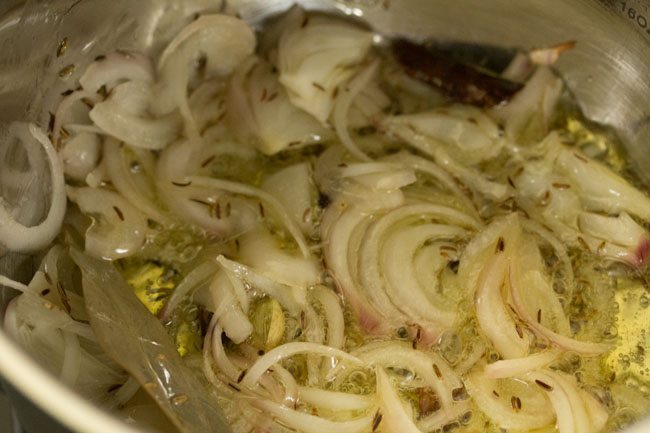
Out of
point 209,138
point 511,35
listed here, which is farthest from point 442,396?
point 511,35

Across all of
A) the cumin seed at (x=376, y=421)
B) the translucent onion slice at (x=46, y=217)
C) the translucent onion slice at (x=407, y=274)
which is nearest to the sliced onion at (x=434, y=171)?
the translucent onion slice at (x=407, y=274)

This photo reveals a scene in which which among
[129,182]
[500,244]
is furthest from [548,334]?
[129,182]

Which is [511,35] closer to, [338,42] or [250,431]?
[338,42]

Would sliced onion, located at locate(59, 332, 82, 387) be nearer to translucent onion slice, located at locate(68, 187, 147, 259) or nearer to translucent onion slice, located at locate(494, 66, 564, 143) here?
translucent onion slice, located at locate(68, 187, 147, 259)

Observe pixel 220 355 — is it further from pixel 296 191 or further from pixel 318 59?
pixel 318 59

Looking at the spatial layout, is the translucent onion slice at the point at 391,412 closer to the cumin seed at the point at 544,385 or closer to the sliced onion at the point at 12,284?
the cumin seed at the point at 544,385
